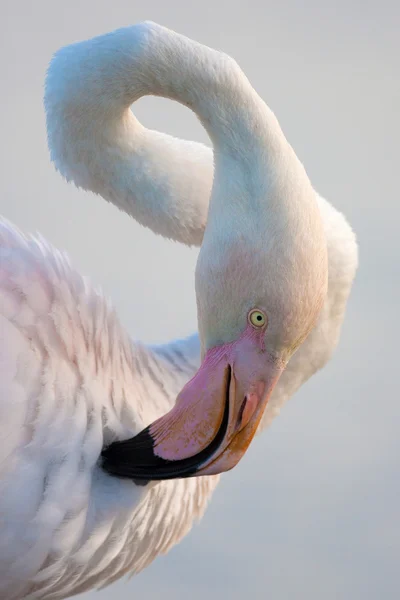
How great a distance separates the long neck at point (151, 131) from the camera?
2.20 metres

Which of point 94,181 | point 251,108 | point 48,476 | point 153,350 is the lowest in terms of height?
point 48,476

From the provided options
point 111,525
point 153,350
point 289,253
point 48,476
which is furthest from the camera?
point 153,350

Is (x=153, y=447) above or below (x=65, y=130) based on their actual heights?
below

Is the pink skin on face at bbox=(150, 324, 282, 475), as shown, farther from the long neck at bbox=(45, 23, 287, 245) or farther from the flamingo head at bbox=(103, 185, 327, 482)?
the long neck at bbox=(45, 23, 287, 245)

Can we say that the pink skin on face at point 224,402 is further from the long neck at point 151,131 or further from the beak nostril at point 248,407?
the long neck at point 151,131

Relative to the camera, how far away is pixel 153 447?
89.3 inches

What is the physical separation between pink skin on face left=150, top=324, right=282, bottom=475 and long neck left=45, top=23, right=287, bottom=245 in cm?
32

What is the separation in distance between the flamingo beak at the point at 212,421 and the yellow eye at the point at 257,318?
5 cm

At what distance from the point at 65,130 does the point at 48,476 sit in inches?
28.8

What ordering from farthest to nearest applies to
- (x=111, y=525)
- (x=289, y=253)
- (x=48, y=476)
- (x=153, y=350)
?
A: (x=153, y=350) → (x=111, y=525) → (x=48, y=476) → (x=289, y=253)

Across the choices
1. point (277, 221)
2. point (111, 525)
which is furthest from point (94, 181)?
point (111, 525)

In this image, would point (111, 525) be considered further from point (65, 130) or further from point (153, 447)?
point (65, 130)

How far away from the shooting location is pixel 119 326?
2525 mm

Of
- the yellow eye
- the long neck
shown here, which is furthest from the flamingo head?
the long neck
